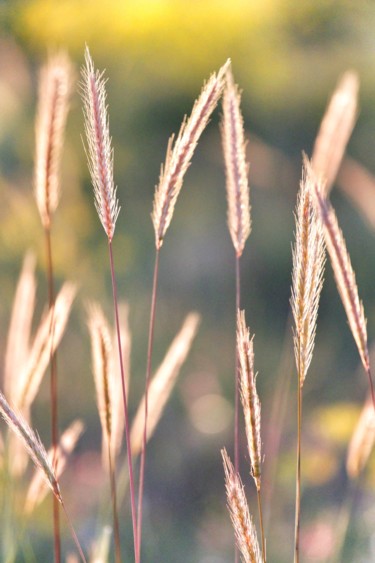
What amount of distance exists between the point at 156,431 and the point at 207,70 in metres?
1.17

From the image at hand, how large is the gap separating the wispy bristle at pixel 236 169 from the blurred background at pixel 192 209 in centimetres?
182

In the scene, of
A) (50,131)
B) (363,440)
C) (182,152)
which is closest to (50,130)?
(50,131)

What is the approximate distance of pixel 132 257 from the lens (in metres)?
2.55

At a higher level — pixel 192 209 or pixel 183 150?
pixel 192 209

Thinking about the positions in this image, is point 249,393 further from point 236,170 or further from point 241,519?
point 236,170

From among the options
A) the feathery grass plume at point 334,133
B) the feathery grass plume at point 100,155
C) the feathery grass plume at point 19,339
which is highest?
the feathery grass plume at point 334,133

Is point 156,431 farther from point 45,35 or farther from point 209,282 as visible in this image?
point 45,35

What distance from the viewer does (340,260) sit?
469 mm

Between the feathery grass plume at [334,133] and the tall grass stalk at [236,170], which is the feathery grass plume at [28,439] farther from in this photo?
the feathery grass plume at [334,133]

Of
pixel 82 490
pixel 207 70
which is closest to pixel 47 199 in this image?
pixel 82 490

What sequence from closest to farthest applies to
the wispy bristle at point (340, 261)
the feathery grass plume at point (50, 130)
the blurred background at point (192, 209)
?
1. the wispy bristle at point (340, 261)
2. the feathery grass plume at point (50, 130)
3. the blurred background at point (192, 209)

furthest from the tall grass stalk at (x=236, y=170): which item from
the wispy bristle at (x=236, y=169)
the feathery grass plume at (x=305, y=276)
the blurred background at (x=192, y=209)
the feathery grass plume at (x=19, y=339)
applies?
the blurred background at (x=192, y=209)

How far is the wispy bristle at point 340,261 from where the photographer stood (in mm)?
446

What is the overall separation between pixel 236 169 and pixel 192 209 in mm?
2024
